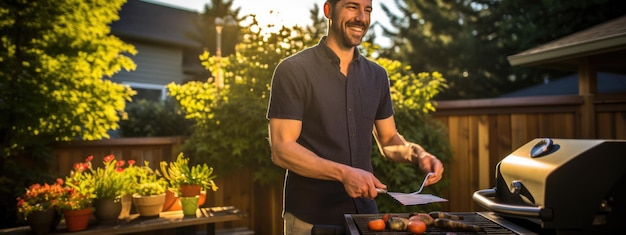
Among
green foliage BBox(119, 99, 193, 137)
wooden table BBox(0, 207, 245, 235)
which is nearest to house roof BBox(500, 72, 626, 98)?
green foliage BBox(119, 99, 193, 137)

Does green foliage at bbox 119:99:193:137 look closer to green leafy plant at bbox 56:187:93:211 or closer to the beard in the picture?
green leafy plant at bbox 56:187:93:211

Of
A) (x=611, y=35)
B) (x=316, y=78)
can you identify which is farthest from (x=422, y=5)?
(x=316, y=78)

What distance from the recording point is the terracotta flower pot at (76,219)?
3484 mm

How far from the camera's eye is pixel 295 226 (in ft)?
7.14

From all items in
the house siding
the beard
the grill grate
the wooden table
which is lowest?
the wooden table

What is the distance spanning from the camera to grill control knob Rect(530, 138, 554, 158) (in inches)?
64.4

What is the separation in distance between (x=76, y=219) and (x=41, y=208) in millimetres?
244

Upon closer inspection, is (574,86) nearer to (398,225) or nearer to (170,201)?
(170,201)

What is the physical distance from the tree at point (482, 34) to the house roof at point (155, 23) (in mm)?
7736

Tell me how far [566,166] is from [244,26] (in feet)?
12.9

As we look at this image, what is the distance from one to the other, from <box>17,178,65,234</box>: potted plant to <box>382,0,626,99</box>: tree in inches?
538

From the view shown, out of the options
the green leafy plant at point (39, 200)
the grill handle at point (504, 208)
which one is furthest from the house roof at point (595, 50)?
the green leafy plant at point (39, 200)

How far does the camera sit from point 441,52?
17312 millimetres

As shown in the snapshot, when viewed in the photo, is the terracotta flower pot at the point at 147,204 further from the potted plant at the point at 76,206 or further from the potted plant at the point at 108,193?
the potted plant at the point at 76,206
